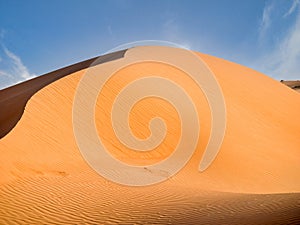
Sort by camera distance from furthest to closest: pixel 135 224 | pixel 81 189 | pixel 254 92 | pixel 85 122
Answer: pixel 254 92, pixel 85 122, pixel 81 189, pixel 135 224

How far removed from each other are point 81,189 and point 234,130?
9.05 metres

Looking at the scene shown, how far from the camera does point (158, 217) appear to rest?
17.4 feet

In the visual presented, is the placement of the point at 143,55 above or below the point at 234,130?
above

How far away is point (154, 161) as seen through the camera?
36.8 feet

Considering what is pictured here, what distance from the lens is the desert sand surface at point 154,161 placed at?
5566 millimetres

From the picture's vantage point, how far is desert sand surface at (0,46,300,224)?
5.57 metres

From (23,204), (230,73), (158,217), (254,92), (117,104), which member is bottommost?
(23,204)

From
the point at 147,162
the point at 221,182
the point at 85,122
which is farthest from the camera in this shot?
the point at 85,122

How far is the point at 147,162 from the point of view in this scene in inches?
435

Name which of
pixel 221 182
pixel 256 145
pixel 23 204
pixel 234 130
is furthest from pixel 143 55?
pixel 23 204

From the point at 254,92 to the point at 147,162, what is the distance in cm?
1096

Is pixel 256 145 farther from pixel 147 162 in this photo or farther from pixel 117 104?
pixel 117 104

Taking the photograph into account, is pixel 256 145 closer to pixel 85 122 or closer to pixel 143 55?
pixel 85 122

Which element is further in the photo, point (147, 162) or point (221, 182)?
point (147, 162)
